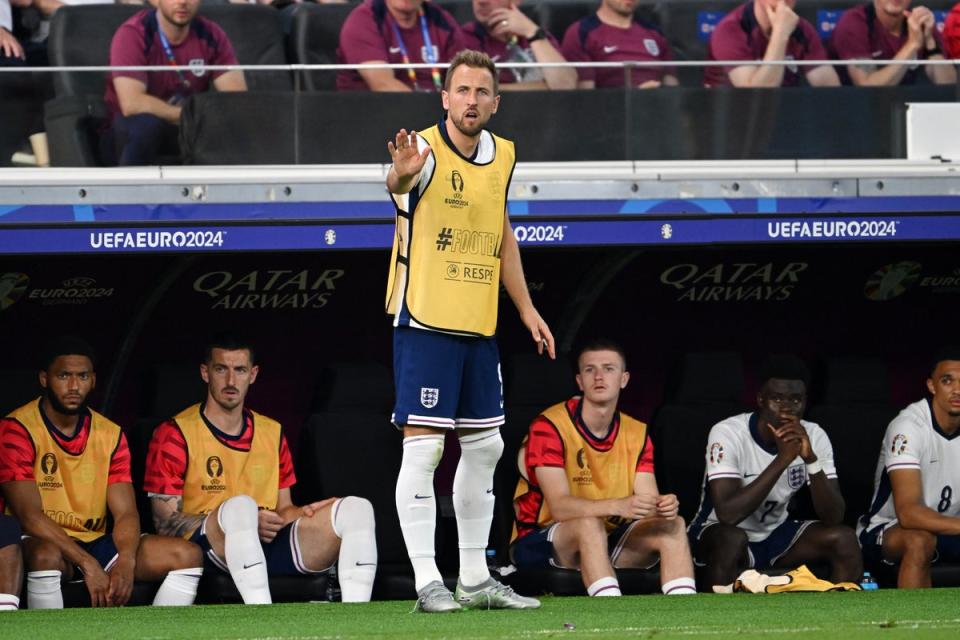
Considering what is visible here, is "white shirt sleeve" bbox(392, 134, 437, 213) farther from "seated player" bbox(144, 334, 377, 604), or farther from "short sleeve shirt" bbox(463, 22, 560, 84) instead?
"short sleeve shirt" bbox(463, 22, 560, 84)

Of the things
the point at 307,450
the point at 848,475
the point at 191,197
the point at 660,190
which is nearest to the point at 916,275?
the point at 848,475

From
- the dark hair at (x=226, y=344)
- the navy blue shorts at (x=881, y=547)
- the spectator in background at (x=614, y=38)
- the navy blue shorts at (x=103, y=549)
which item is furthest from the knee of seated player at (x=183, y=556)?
the navy blue shorts at (x=881, y=547)

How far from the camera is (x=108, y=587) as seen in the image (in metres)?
7.23

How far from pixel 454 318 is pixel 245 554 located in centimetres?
197

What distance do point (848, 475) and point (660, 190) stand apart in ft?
6.66

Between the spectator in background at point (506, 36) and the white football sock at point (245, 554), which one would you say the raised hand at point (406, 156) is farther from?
the spectator in background at point (506, 36)

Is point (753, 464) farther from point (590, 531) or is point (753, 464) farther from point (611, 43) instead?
point (611, 43)

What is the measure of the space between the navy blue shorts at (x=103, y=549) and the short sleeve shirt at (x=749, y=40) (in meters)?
3.52

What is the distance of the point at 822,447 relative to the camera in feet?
26.5

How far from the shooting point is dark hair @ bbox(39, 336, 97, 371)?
7680mm

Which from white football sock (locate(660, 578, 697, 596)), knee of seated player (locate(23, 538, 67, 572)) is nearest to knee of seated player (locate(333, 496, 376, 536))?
knee of seated player (locate(23, 538, 67, 572))

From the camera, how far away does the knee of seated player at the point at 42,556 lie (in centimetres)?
718

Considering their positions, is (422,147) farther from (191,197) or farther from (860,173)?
(860,173)

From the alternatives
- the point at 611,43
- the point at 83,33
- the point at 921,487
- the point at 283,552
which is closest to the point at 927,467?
the point at 921,487
